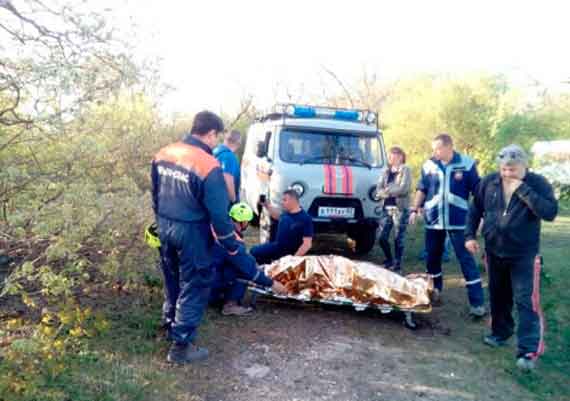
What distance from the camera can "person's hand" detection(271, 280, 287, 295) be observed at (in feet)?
14.7

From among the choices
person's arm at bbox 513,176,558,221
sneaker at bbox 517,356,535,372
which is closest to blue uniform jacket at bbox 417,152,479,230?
person's arm at bbox 513,176,558,221

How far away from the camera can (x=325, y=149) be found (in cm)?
717

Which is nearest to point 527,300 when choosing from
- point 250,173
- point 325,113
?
point 325,113

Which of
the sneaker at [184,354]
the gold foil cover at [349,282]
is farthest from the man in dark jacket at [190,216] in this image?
the gold foil cover at [349,282]

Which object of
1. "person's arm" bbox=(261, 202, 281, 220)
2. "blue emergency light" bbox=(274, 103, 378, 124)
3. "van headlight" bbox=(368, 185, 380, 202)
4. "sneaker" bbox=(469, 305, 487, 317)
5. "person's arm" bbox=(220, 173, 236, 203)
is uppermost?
"blue emergency light" bbox=(274, 103, 378, 124)

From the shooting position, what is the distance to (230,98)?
2123cm

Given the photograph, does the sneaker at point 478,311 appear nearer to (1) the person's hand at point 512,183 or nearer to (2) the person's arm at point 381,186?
(1) the person's hand at point 512,183

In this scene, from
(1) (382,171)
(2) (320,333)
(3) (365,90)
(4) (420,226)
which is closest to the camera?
(2) (320,333)

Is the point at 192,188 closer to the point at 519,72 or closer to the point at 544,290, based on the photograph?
the point at 544,290

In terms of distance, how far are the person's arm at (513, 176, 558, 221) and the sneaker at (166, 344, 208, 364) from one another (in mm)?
2888

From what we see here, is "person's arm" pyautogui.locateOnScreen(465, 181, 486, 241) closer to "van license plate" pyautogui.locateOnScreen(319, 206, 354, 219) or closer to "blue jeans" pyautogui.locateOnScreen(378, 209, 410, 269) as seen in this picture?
"blue jeans" pyautogui.locateOnScreen(378, 209, 410, 269)

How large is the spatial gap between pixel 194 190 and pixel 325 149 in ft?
13.0

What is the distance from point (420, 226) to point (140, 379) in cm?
766

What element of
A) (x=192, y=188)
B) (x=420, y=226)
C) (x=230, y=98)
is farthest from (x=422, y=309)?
(x=230, y=98)
